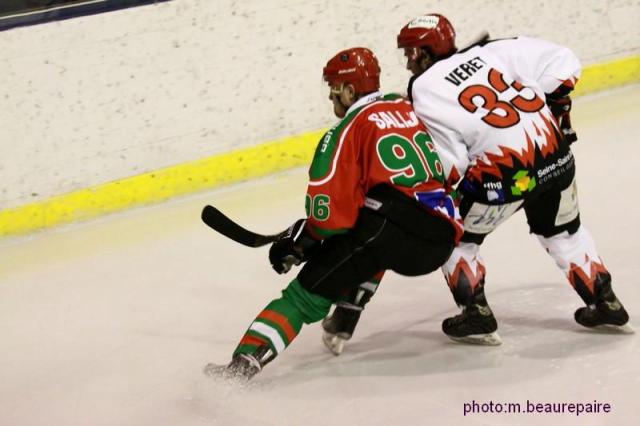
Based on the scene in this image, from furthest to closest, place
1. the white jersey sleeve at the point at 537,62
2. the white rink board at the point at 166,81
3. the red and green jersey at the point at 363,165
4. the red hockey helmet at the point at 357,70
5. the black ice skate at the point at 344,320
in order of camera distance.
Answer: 1. the white rink board at the point at 166,81
2. the black ice skate at the point at 344,320
3. the white jersey sleeve at the point at 537,62
4. the red hockey helmet at the point at 357,70
5. the red and green jersey at the point at 363,165

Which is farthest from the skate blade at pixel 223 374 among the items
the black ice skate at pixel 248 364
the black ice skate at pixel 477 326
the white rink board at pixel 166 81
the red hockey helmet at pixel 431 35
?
the white rink board at pixel 166 81

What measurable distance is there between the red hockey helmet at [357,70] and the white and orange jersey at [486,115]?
131mm

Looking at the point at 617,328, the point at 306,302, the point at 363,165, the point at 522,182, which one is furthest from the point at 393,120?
the point at 617,328

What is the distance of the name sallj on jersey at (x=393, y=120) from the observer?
2.51 meters

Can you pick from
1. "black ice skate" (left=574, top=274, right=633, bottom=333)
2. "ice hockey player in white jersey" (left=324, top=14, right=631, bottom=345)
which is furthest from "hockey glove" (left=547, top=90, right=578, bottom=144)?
"black ice skate" (left=574, top=274, right=633, bottom=333)

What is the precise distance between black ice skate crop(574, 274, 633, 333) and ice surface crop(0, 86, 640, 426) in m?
0.05

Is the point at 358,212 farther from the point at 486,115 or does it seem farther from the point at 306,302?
the point at 486,115

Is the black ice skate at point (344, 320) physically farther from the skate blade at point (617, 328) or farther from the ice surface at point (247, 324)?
the skate blade at point (617, 328)

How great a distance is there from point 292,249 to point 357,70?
500 millimetres

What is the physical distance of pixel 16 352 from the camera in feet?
10.9

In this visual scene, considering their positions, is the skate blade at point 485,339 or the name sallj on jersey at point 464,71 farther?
the skate blade at point 485,339

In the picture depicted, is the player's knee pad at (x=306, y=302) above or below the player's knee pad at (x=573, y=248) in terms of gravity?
above

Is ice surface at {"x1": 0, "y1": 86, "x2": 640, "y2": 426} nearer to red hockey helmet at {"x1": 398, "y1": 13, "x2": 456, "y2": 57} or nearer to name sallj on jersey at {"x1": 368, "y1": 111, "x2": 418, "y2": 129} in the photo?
name sallj on jersey at {"x1": 368, "y1": 111, "x2": 418, "y2": 129}

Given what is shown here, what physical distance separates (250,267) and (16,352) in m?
1.00
